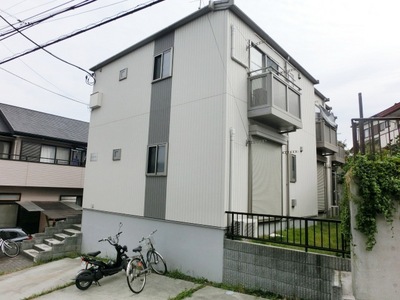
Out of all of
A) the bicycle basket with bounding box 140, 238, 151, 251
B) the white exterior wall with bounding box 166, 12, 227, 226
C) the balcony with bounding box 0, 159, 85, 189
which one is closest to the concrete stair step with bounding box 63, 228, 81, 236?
the bicycle basket with bounding box 140, 238, 151, 251

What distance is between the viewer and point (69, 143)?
16188 millimetres

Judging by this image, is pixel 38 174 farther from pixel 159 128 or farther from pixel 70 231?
pixel 159 128

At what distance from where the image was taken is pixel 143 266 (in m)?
5.97

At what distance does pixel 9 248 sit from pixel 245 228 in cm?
942

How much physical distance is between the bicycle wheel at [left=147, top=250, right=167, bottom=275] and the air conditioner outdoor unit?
7.40 feet

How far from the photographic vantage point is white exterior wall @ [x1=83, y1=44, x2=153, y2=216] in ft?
26.6

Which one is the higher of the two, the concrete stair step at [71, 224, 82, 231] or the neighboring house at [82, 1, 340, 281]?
the neighboring house at [82, 1, 340, 281]

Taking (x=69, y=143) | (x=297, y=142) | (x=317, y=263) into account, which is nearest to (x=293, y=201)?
(x=297, y=142)

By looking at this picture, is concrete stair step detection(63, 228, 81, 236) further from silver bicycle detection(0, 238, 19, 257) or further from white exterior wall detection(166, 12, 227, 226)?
white exterior wall detection(166, 12, 227, 226)

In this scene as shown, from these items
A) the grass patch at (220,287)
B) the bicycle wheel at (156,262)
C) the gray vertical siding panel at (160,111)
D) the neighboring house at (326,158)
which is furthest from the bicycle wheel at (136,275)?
the neighboring house at (326,158)

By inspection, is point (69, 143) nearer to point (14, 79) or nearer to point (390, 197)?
point (14, 79)

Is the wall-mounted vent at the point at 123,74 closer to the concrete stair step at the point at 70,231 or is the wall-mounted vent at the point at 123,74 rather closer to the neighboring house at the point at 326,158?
the concrete stair step at the point at 70,231

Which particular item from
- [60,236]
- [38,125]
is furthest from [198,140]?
[38,125]

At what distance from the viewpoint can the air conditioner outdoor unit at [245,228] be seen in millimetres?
5629
